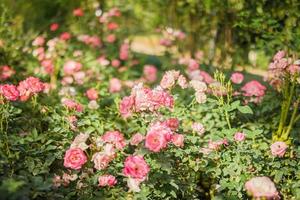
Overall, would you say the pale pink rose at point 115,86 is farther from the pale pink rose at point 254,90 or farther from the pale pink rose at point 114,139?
the pale pink rose at point 114,139

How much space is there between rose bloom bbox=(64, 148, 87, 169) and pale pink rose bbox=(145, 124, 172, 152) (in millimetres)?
378

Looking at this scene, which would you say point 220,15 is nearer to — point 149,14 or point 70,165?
point 149,14

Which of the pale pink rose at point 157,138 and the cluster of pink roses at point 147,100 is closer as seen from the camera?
the pale pink rose at point 157,138

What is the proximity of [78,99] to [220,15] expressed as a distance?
2515 mm

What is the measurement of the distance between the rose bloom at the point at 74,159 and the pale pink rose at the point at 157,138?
378 millimetres

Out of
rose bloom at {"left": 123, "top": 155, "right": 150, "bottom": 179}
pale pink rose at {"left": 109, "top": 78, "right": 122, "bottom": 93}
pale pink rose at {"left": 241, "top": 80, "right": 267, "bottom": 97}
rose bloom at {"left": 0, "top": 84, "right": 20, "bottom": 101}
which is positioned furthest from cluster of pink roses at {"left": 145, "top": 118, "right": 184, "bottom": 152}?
pale pink rose at {"left": 109, "top": 78, "right": 122, "bottom": 93}

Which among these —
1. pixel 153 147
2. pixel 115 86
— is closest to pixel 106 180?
pixel 153 147

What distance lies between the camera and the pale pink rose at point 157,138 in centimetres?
234

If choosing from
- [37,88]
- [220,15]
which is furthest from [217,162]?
[220,15]

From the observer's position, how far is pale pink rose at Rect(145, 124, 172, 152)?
2340 millimetres

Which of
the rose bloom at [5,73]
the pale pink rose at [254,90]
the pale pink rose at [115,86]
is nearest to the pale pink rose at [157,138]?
the pale pink rose at [254,90]

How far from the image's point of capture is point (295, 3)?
14.9 feet

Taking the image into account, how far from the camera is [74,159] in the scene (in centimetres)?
249

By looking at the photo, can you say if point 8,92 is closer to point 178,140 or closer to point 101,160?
point 101,160
